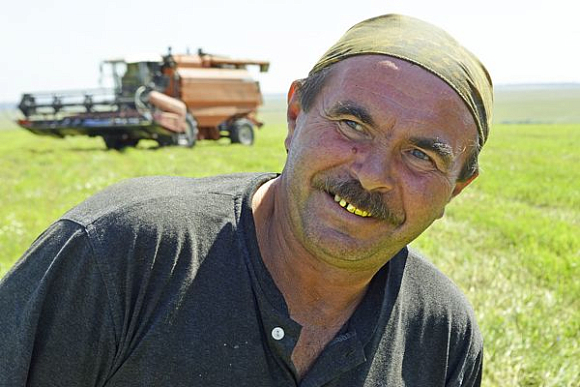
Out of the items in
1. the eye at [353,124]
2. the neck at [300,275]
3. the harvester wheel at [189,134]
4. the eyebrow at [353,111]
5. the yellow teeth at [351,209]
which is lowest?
the harvester wheel at [189,134]

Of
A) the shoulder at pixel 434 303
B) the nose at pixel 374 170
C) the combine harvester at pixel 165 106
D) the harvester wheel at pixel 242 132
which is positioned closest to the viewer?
the nose at pixel 374 170

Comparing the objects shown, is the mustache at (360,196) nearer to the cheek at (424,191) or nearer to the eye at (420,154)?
the cheek at (424,191)

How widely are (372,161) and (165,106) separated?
1475 centimetres

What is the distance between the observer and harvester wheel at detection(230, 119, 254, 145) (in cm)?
1889

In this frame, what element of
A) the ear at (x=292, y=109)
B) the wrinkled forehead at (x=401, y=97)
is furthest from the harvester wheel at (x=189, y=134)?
the wrinkled forehead at (x=401, y=97)

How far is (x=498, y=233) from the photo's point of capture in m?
6.71

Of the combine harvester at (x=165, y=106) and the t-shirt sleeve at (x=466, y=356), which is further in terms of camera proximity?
the combine harvester at (x=165, y=106)

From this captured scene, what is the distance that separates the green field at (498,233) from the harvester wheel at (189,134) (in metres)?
2.44

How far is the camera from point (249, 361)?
1.60 metres

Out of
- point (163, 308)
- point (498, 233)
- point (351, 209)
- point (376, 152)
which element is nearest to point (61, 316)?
point (163, 308)

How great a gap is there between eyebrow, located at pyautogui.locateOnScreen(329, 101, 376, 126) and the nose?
9 centimetres

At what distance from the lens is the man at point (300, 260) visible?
1.45 metres

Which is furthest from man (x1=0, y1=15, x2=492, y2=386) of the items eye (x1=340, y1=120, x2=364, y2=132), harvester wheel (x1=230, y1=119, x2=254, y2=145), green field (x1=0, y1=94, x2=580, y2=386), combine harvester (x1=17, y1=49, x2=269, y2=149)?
harvester wheel (x1=230, y1=119, x2=254, y2=145)

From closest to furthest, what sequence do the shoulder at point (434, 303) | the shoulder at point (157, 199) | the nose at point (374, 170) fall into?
→ the shoulder at point (157, 199) < the nose at point (374, 170) < the shoulder at point (434, 303)
